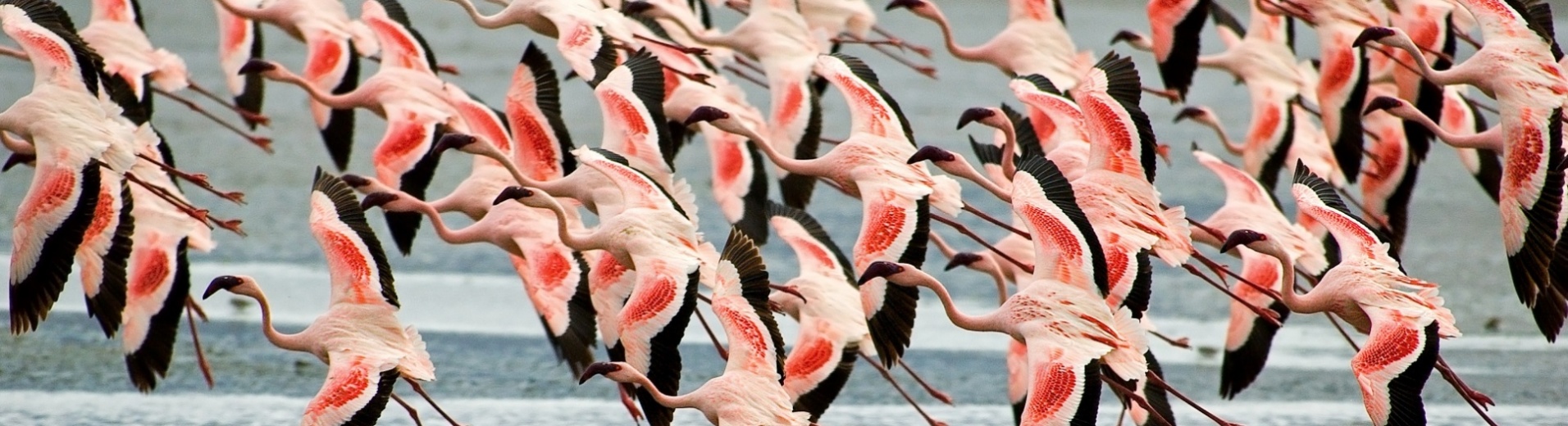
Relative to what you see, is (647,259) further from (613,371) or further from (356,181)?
(356,181)

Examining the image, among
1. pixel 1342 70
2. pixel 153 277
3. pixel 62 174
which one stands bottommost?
pixel 1342 70

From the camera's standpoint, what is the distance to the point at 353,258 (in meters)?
4.57

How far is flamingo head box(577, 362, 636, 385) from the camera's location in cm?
440

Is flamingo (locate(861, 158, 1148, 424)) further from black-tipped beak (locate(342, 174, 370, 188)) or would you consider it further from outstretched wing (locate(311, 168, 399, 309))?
black-tipped beak (locate(342, 174, 370, 188))

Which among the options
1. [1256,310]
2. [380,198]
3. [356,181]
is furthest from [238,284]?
[1256,310]

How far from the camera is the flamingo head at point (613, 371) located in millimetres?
4402

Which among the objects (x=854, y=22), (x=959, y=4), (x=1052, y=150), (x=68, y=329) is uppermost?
(x=1052, y=150)

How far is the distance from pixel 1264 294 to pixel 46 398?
346 cm

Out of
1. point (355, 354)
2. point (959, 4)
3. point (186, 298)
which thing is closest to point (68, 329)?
point (186, 298)

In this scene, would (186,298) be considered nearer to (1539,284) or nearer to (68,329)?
(68,329)

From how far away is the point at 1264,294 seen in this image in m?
5.55

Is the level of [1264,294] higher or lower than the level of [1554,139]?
lower

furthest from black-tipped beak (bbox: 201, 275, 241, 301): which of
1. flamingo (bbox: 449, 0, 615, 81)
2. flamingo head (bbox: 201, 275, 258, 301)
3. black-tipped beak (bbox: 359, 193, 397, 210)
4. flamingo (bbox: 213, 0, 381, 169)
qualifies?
flamingo (bbox: 213, 0, 381, 169)

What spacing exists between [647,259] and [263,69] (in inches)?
80.4
